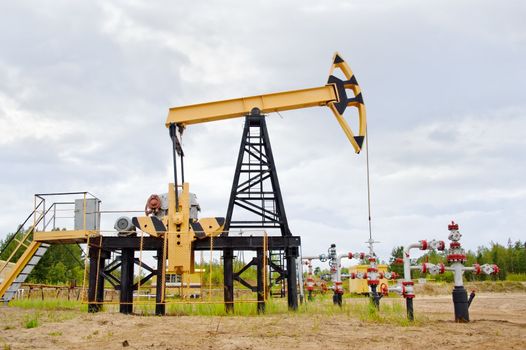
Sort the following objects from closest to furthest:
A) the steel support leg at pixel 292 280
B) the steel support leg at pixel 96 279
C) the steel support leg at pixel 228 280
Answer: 1. the steel support leg at pixel 228 280
2. the steel support leg at pixel 292 280
3. the steel support leg at pixel 96 279

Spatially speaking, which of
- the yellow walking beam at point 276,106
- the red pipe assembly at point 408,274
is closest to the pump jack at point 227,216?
the yellow walking beam at point 276,106

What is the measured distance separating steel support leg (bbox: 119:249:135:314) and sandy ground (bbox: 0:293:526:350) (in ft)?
8.20

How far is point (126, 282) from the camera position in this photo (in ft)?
46.0

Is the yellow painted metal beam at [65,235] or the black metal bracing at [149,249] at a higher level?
the yellow painted metal beam at [65,235]

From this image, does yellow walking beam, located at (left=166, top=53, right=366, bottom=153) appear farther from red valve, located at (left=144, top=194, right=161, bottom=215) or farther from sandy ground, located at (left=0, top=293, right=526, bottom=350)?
sandy ground, located at (left=0, top=293, right=526, bottom=350)

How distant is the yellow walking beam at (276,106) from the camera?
14969mm

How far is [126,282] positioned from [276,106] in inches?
243

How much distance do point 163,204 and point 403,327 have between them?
7648 mm

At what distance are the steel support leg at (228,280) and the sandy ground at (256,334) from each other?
1.90 meters

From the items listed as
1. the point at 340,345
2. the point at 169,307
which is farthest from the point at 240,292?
the point at 340,345

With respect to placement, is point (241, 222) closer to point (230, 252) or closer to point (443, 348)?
point (230, 252)

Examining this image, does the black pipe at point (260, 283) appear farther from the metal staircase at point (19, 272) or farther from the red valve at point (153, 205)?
the metal staircase at point (19, 272)

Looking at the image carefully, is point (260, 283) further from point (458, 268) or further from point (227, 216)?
point (458, 268)

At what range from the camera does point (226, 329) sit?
31.5 feet
